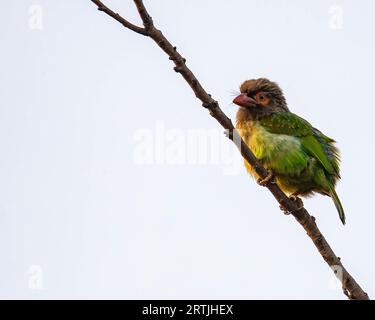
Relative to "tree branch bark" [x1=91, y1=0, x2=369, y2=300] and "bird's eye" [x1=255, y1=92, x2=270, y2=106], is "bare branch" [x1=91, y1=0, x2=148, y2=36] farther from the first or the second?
"bird's eye" [x1=255, y1=92, x2=270, y2=106]

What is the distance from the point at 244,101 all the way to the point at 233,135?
125 inches

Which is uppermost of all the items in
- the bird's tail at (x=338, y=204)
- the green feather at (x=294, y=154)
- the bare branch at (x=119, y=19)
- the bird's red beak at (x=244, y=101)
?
the bird's red beak at (x=244, y=101)

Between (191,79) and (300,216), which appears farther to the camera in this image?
(300,216)

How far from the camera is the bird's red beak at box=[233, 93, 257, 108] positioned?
7771mm

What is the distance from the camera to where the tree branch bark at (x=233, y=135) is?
4.31 meters

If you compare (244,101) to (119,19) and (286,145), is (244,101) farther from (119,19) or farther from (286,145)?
(119,19)

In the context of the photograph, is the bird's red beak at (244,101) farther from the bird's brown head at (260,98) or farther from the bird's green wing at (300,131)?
the bird's green wing at (300,131)

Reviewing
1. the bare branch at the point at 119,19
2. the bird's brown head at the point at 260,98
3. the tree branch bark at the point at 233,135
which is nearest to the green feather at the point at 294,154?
the bird's brown head at the point at 260,98

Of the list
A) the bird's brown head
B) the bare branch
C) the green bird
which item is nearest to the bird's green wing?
the green bird

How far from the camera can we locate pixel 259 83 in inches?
331

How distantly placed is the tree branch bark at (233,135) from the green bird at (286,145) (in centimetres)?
130
